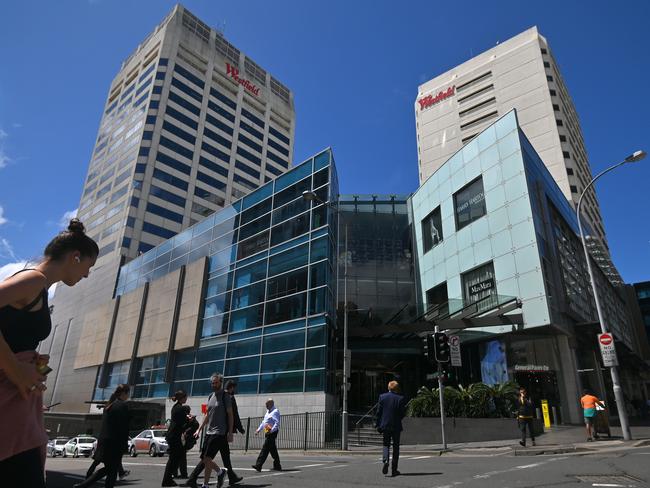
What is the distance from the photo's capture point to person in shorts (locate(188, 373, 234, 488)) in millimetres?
6426

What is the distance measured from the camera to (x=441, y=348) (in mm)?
13758

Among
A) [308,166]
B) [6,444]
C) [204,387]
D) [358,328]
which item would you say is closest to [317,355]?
[358,328]

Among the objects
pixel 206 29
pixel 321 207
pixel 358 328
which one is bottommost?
pixel 358 328

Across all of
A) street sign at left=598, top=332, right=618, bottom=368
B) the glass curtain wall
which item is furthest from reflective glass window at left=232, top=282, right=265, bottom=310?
street sign at left=598, top=332, right=618, bottom=368

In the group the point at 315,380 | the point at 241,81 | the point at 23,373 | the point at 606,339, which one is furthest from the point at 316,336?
the point at 241,81

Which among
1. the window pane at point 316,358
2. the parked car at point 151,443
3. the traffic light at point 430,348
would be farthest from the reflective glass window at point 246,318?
the traffic light at point 430,348

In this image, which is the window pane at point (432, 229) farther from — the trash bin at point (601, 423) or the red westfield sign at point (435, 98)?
the red westfield sign at point (435, 98)

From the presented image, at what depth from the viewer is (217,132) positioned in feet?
242

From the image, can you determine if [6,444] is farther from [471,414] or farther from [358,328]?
[358,328]

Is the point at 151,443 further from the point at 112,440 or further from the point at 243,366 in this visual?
Result: the point at 112,440

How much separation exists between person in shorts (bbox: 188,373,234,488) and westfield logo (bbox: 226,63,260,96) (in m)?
80.6

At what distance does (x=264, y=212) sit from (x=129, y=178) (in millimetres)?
36030

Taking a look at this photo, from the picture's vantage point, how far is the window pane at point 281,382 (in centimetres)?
2318

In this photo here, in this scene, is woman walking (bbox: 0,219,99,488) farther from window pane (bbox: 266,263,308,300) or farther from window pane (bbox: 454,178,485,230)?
window pane (bbox: 454,178,485,230)
